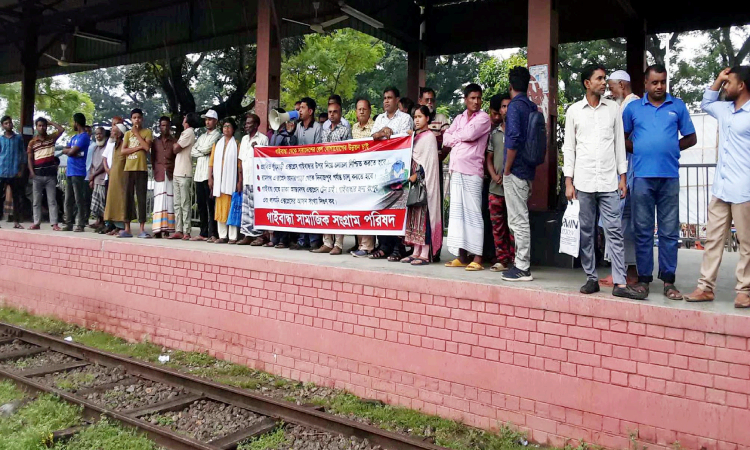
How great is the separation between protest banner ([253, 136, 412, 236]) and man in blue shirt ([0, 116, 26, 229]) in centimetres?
619

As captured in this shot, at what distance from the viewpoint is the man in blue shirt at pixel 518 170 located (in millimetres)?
5219

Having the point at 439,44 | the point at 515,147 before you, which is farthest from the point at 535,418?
the point at 439,44

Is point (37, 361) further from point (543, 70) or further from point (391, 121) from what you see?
point (543, 70)

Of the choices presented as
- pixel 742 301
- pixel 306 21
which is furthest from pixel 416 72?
pixel 742 301

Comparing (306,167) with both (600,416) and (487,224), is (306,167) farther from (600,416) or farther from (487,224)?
(600,416)

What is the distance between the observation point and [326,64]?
22.1m

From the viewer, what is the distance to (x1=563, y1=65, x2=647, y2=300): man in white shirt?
4566 millimetres

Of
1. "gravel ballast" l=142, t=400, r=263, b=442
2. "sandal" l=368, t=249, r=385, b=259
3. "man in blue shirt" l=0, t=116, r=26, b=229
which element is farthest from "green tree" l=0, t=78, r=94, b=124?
"gravel ballast" l=142, t=400, r=263, b=442

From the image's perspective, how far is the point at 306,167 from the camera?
7.27m

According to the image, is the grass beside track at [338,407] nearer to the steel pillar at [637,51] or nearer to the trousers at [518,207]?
the trousers at [518,207]

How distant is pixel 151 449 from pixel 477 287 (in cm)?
277

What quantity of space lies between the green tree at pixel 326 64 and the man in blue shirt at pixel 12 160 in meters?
11.5

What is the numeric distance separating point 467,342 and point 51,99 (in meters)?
24.4

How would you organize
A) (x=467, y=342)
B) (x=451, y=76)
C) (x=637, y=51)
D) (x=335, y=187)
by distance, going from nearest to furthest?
(x=467, y=342)
(x=335, y=187)
(x=637, y=51)
(x=451, y=76)
